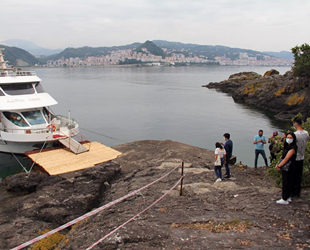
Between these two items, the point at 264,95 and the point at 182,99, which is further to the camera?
the point at 182,99

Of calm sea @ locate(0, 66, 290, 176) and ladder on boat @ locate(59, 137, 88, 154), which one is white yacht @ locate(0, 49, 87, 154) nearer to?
ladder on boat @ locate(59, 137, 88, 154)

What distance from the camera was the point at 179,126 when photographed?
28.5 metres

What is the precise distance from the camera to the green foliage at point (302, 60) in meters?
33.6

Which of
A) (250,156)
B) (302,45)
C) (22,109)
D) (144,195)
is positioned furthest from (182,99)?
(144,195)

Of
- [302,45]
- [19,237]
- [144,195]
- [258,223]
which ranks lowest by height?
[19,237]

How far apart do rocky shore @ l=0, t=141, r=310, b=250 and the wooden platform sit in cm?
78

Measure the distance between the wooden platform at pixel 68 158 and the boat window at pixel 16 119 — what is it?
2684 mm

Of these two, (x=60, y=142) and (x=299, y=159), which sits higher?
(x=299, y=159)

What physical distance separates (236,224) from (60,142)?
441 inches

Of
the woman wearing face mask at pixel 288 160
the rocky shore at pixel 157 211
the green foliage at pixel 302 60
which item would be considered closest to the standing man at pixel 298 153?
the woman wearing face mask at pixel 288 160

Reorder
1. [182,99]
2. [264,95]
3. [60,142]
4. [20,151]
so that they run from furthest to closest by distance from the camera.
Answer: [182,99]
[264,95]
[20,151]
[60,142]

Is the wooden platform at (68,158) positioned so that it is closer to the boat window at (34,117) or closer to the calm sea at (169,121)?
the boat window at (34,117)

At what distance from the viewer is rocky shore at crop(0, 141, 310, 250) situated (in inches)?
201

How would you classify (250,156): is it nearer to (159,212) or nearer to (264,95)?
(159,212)
